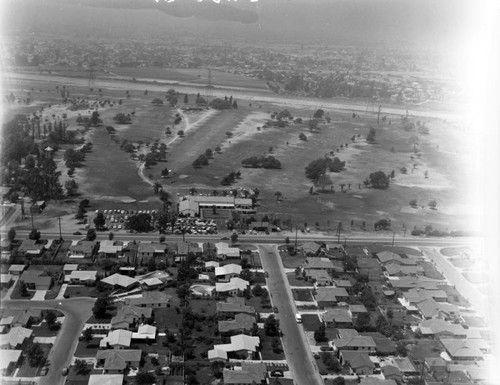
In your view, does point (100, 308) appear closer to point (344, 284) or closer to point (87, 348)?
point (87, 348)

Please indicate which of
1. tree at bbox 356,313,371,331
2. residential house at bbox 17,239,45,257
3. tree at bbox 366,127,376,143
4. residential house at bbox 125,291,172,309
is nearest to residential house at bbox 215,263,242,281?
residential house at bbox 125,291,172,309

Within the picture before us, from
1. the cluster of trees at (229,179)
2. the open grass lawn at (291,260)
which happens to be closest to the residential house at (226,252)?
the open grass lawn at (291,260)

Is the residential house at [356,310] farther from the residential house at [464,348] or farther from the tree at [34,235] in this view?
the tree at [34,235]

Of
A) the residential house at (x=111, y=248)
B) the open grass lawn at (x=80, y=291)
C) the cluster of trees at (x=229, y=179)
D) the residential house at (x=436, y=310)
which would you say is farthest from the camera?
the cluster of trees at (x=229, y=179)

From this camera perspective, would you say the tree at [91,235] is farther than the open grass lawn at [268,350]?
Yes

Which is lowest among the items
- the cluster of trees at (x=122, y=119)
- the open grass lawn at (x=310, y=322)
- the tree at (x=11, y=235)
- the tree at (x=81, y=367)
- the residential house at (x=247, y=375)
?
the cluster of trees at (x=122, y=119)

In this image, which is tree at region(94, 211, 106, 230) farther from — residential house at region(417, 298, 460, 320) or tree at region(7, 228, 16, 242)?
residential house at region(417, 298, 460, 320)

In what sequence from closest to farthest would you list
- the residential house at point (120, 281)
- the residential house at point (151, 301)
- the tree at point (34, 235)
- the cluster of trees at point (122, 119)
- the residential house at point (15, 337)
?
the residential house at point (15, 337) → the residential house at point (151, 301) → the residential house at point (120, 281) → the tree at point (34, 235) → the cluster of trees at point (122, 119)
